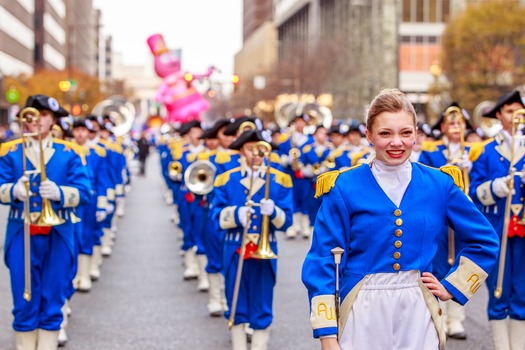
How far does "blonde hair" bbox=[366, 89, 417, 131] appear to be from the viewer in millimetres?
4691

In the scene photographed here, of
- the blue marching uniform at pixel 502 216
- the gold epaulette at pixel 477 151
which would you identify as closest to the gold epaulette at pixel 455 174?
the blue marching uniform at pixel 502 216

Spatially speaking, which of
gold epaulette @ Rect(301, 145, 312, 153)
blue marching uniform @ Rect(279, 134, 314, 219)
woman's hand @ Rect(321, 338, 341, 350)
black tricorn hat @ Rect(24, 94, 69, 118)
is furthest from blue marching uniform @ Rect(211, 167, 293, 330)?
blue marching uniform @ Rect(279, 134, 314, 219)

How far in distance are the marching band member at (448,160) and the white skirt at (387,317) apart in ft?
14.8

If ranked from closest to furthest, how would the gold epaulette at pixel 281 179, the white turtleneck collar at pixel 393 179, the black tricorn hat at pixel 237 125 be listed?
1. the white turtleneck collar at pixel 393 179
2. the gold epaulette at pixel 281 179
3. the black tricorn hat at pixel 237 125

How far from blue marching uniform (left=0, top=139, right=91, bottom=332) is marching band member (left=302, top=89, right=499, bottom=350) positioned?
378 centimetres

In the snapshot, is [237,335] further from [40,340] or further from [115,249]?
[115,249]

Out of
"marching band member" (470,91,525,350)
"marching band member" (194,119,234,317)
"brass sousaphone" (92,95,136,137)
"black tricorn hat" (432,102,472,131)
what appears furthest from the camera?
"brass sousaphone" (92,95,136,137)

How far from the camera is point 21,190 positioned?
7.95 metres

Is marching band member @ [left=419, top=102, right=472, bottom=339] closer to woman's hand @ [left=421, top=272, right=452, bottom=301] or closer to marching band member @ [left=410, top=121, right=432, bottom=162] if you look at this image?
marching band member @ [left=410, top=121, right=432, bottom=162]

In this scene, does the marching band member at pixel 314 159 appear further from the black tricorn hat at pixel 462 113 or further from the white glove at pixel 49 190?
the white glove at pixel 49 190

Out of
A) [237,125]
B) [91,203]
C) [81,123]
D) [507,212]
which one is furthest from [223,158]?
[81,123]

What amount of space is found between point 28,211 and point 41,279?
0.57m

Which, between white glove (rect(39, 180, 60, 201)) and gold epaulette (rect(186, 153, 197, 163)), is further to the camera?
gold epaulette (rect(186, 153, 197, 163))

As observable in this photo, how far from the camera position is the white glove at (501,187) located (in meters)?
7.98
